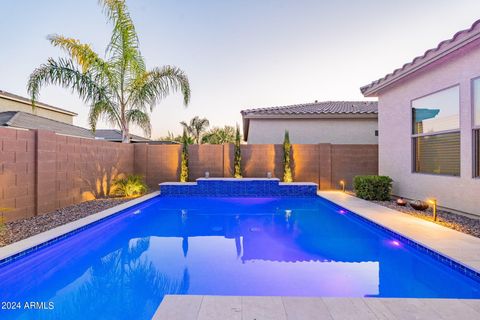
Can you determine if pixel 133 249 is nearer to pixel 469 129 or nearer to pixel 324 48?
pixel 469 129

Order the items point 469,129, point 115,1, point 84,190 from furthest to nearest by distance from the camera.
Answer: point 115,1, point 84,190, point 469,129

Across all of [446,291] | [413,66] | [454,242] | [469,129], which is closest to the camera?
[446,291]

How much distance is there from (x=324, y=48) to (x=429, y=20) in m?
4.29

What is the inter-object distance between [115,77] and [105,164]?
355 cm

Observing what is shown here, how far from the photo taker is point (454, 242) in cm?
434

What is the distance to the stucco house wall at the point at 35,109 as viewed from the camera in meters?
14.8

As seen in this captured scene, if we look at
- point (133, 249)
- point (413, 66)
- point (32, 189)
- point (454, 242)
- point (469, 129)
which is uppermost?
point (413, 66)

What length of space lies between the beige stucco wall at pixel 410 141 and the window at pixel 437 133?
19 centimetres

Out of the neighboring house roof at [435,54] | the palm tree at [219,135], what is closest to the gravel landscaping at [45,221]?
the neighboring house roof at [435,54]

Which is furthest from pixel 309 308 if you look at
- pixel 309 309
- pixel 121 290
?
pixel 121 290

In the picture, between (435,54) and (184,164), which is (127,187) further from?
(435,54)

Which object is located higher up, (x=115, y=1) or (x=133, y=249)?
Answer: (x=115, y=1)

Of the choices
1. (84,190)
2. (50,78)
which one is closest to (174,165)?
(84,190)

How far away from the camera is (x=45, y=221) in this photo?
5926 millimetres
